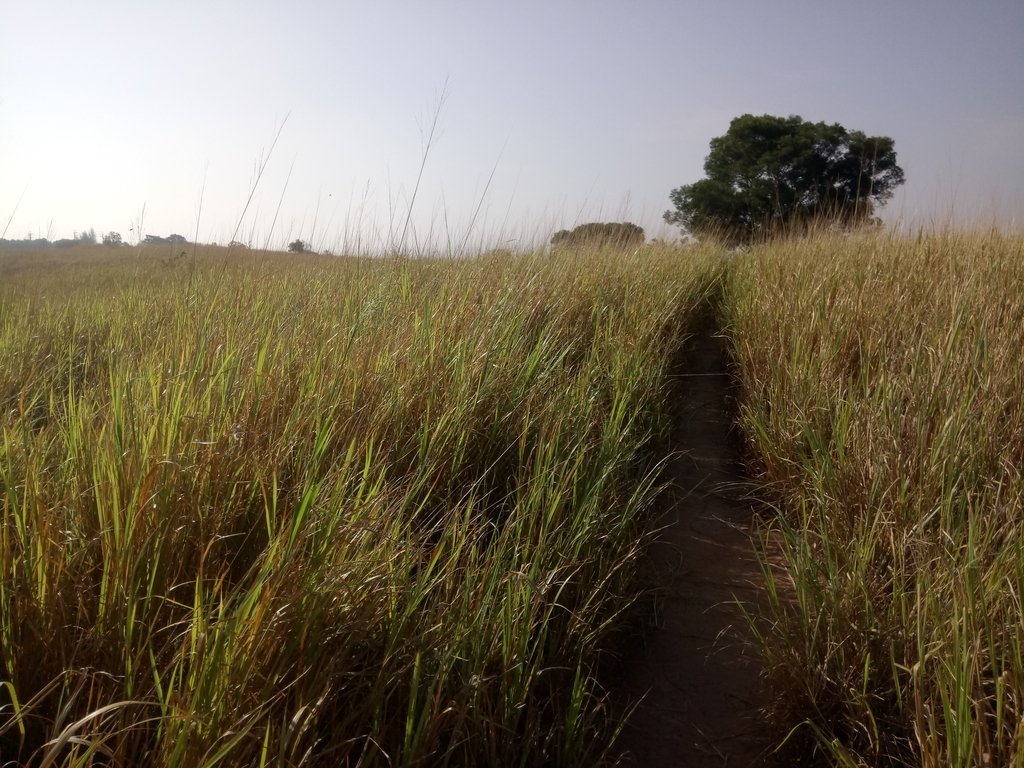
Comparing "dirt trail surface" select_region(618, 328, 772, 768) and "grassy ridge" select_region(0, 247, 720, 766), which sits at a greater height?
"grassy ridge" select_region(0, 247, 720, 766)

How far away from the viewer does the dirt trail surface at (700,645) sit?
5.18 feet

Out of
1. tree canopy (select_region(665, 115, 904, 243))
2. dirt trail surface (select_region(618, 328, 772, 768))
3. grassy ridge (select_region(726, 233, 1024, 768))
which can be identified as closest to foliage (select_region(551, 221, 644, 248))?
grassy ridge (select_region(726, 233, 1024, 768))

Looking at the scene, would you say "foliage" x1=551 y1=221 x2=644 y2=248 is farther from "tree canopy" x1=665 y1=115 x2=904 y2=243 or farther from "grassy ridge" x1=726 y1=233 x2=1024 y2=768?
"tree canopy" x1=665 y1=115 x2=904 y2=243

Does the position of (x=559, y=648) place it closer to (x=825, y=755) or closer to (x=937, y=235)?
(x=825, y=755)

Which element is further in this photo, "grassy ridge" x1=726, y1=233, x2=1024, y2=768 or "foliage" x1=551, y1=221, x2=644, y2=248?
"foliage" x1=551, y1=221, x2=644, y2=248

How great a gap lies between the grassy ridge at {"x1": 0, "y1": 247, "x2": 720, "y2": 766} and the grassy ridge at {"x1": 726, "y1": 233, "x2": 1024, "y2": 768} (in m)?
0.51

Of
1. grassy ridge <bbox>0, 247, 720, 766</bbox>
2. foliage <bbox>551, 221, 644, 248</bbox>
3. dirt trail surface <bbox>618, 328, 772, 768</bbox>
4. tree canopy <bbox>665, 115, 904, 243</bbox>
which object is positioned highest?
tree canopy <bbox>665, 115, 904, 243</bbox>

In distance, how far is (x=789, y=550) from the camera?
1.83 m

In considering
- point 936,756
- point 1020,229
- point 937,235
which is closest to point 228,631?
point 936,756

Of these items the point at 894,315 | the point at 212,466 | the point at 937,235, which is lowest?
the point at 212,466

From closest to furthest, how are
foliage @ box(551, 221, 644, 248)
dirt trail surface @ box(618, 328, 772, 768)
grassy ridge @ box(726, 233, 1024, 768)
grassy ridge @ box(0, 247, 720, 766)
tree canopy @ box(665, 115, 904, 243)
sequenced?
grassy ridge @ box(0, 247, 720, 766) → grassy ridge @ box(726, 233, 1024, 768) → dirt trail surface @ box(618, 328, 772, 768) → foliage @ box(551, 221, 644, 248) → tree canopy @ box(665, 115, 904, 243)

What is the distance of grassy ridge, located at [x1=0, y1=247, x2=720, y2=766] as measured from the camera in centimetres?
112

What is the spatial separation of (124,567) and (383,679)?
0.52m

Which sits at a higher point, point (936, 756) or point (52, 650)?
point (52, 650)
